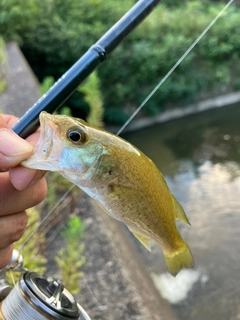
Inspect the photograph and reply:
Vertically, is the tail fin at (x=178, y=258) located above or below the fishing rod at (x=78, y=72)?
below

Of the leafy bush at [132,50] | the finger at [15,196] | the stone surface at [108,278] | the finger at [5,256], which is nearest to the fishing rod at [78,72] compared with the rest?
the finger at [15,196]

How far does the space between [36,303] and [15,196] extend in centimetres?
25

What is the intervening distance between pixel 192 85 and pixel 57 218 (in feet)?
19.2

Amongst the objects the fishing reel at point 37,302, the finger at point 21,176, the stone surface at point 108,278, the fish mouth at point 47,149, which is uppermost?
the fish mouth at point 47,149

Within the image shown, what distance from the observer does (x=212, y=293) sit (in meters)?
3.16

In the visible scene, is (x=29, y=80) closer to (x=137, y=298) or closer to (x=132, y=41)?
(x=137, y=298)

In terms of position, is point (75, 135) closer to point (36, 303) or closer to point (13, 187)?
point (13, 187)

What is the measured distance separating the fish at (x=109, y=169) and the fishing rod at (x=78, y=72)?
21cm

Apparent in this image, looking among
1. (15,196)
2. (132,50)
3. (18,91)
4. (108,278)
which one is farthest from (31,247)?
(132,50)

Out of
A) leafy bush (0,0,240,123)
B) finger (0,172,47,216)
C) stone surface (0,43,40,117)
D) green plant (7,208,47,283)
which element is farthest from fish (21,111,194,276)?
leafy bush (0,0,240,123)

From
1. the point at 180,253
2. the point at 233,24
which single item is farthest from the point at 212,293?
the point at 233,24

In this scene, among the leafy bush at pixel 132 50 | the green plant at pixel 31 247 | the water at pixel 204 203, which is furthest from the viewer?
the leafy bush at pixel 132 50

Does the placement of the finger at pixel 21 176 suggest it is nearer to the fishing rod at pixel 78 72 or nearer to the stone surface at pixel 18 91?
the fishing rod at pixel 78 72

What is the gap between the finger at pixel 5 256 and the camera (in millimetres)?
886
